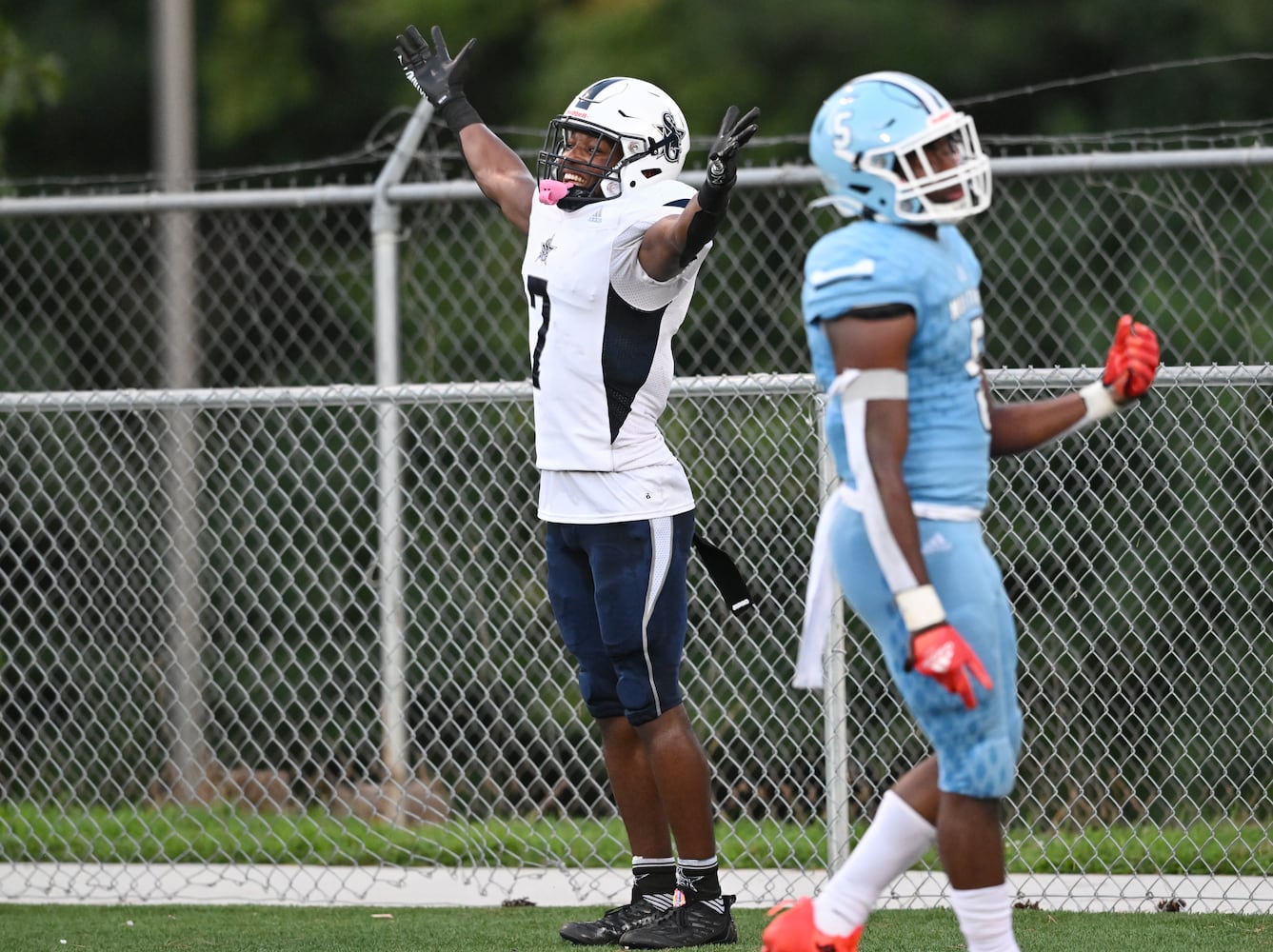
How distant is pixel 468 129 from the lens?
4.71 m

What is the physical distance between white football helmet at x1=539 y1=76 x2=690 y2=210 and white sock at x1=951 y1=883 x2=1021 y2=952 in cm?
185

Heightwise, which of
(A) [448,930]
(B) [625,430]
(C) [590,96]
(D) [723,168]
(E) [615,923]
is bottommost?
(A) [448,930]

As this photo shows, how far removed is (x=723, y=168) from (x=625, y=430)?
0.72 metres

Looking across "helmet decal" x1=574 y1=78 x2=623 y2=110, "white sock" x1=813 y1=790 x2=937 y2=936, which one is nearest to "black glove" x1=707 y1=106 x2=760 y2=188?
"helmet decal" x1=574 y1=78 x2=623 y2=110

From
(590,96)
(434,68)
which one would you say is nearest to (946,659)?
(590,96)

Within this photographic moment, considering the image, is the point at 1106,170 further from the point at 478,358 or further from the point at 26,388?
the point at 26,388

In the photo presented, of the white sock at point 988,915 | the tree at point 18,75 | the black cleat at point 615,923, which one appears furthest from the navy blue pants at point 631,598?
the tree at point 18,75

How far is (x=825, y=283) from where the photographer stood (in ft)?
10.1

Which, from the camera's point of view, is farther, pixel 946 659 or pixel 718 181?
pixel 718 181

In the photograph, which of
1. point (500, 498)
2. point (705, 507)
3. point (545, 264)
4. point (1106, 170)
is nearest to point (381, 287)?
point (500, 498)

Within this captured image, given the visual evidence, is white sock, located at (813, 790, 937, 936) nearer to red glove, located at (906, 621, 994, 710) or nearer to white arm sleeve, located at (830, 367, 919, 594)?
red glove, located at (906, 621, 994, 710)

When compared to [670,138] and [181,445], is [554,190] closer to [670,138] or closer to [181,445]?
[670,138]

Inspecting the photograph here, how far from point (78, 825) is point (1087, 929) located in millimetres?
3330

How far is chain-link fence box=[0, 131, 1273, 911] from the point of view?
486 cm
